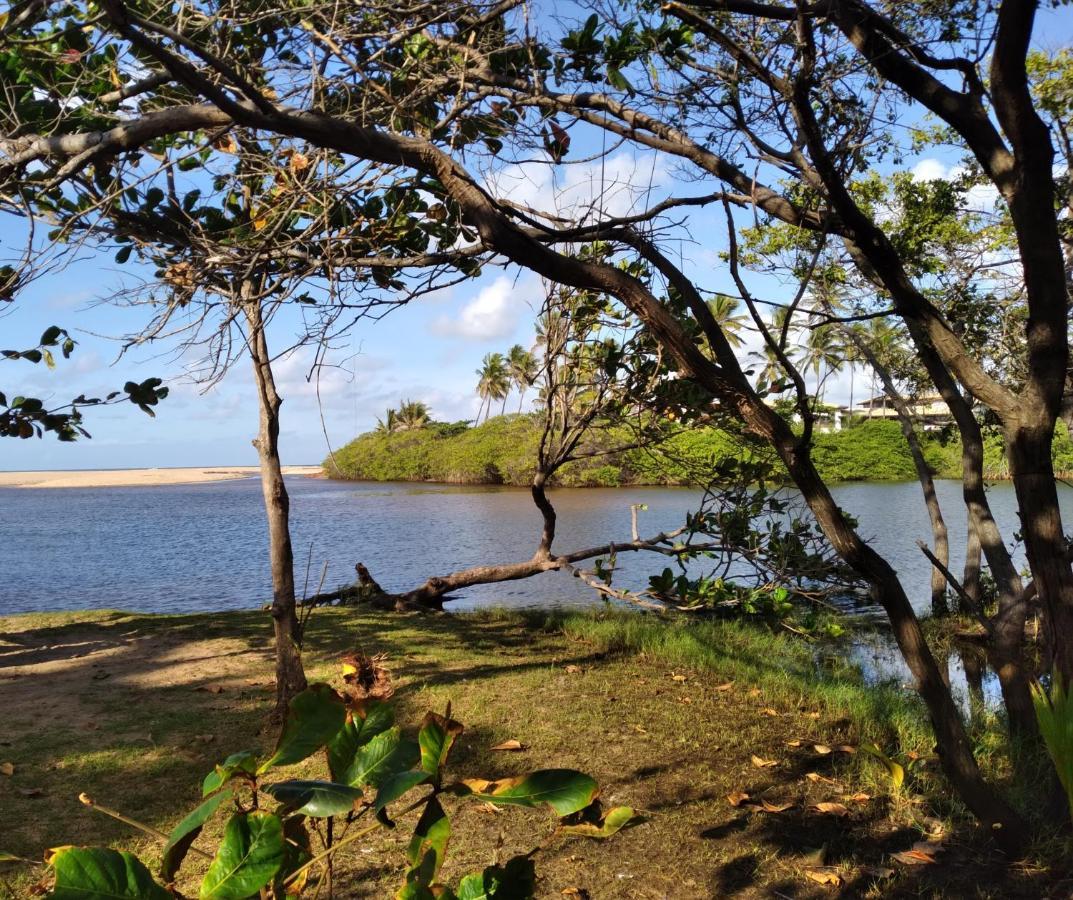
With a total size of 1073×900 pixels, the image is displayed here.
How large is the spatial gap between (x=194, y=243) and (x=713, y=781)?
12.5 ft

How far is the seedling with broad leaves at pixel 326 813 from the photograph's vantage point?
3.17 feet

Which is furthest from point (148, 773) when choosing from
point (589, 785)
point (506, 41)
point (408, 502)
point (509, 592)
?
point (408, 502)

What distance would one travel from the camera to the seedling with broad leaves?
97cm

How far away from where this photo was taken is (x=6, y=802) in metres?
4.21

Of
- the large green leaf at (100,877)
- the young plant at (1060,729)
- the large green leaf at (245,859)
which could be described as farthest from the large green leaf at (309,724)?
the young plant at (1060,729)

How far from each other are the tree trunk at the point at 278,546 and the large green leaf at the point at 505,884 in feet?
14.3

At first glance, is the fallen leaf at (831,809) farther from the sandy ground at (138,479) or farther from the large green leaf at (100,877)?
the sandy ground at (138,479)

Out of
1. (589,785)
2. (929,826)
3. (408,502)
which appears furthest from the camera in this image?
(408,502)

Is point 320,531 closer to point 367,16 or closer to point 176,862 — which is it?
point 367,16

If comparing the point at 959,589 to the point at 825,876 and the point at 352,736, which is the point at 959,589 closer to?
the point at 825,876

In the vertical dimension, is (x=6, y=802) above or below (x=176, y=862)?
below

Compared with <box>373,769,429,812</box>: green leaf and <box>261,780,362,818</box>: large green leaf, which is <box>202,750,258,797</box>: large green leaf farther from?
<box>373,769,429,812</box>: green leaf

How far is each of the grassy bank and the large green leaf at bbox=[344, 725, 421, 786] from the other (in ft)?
7.57

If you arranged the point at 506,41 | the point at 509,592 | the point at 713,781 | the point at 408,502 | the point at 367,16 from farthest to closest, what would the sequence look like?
the point at 408,502
the point at 509,592
the point at 506,41
the point at 713,781
the point at 367,16
